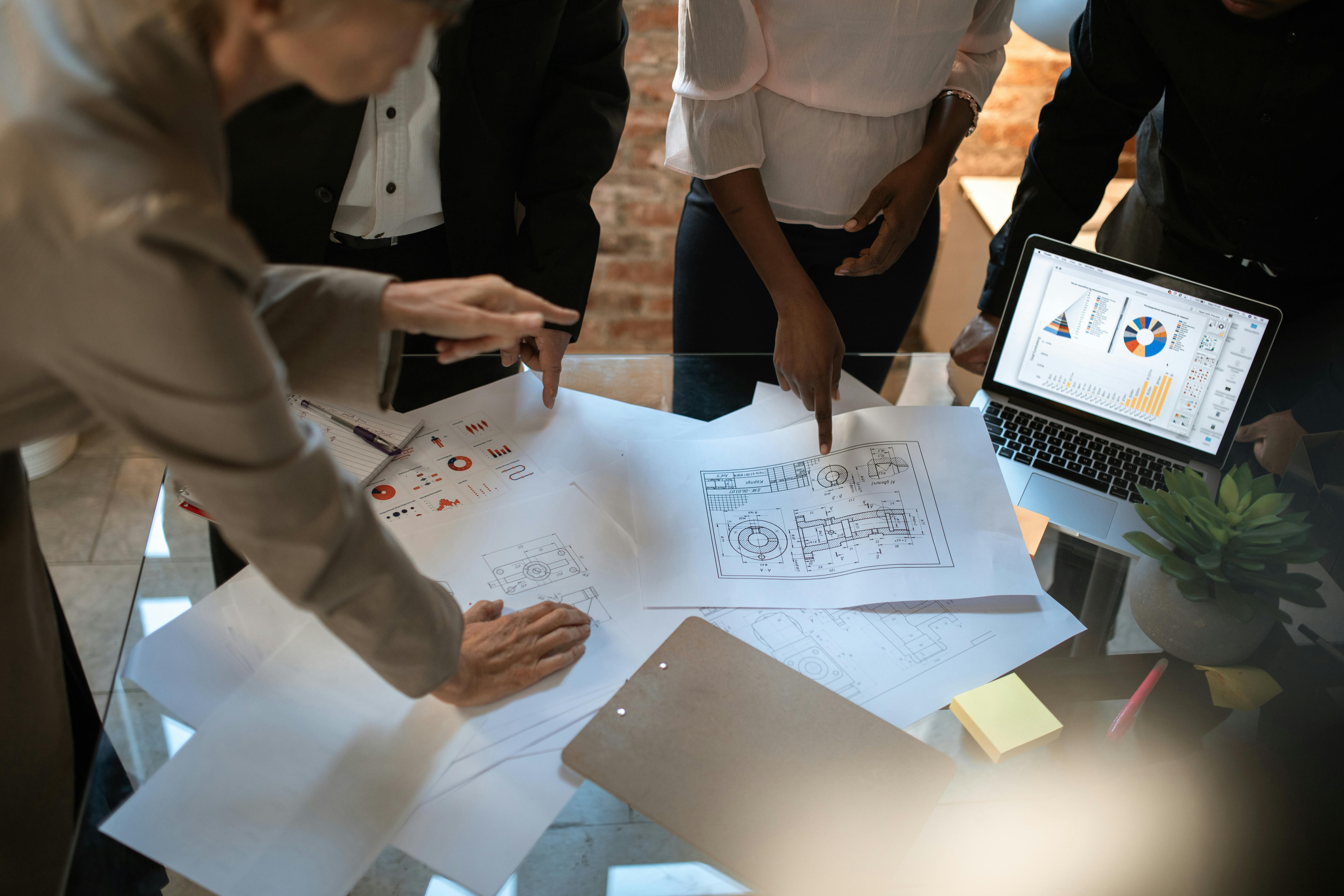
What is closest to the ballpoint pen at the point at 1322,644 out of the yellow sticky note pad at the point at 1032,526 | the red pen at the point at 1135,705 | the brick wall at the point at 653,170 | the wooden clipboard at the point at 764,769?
the red pen at the point at 1135,705

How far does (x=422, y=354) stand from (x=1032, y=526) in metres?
0.95

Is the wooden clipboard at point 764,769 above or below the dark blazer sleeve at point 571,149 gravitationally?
below

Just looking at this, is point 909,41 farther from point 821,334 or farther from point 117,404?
point 117,404

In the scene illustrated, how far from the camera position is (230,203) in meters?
1.18

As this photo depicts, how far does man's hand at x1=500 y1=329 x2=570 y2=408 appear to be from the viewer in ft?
4.00

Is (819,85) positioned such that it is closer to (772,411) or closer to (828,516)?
(772,411)

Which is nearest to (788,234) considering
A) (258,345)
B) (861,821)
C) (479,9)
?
(479,9)

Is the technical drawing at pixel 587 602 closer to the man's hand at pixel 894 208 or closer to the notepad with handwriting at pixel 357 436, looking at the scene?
the notepad with handwriting at pixel 357 436

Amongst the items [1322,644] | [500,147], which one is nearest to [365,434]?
[500,147]

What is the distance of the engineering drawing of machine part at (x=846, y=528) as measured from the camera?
1.08 metres

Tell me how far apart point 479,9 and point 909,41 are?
2.00 feet

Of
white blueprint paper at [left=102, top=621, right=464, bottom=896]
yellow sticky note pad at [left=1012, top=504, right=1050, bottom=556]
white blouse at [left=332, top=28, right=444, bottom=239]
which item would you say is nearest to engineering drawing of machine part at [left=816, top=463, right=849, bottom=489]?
yellow sticky note pad at [left=1012, top=504, right=1050, bottom=556]

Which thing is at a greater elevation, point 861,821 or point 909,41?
point 909,41

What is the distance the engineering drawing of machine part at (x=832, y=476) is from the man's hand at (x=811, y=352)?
0.05 m
